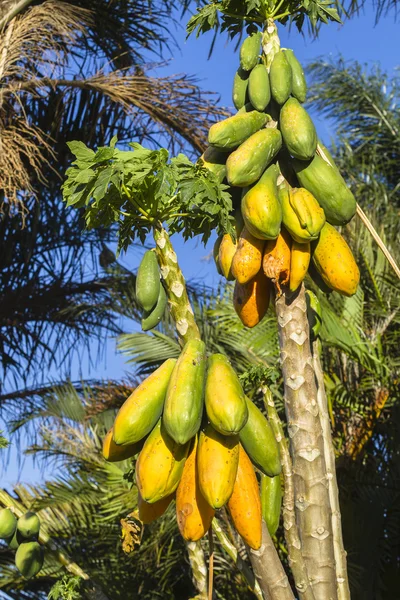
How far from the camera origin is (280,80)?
161 cm

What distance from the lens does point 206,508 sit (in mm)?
1280

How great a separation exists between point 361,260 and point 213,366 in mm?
5257

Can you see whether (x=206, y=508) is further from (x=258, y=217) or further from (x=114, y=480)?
(x=114, y=480)

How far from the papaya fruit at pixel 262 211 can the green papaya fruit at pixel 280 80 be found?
8.1 inches

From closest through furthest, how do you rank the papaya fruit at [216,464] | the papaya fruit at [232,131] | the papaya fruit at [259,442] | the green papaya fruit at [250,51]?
the papaya fruit at [216,464], the papaya fruit at [259,442], the papaya fruit at [232,131], the green papaya fruit at [250,51]

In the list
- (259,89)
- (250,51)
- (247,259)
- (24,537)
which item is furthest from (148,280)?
(24,537)

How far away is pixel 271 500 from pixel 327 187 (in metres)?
0.66

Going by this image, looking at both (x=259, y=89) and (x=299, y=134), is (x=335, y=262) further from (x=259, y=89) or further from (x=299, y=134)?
(x=259, y=89)

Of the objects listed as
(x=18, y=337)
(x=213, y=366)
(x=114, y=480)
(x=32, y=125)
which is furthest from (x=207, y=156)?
(x=18, y=337)

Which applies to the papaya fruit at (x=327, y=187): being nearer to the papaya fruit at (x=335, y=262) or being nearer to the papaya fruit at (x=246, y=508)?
the papaya fruit at (x=335, y=262)

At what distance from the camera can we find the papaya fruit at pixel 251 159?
4.89ft

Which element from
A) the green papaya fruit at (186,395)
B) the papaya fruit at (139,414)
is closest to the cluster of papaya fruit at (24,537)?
the papaya fruit at (139,414)

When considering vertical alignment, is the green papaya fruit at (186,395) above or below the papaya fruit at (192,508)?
above

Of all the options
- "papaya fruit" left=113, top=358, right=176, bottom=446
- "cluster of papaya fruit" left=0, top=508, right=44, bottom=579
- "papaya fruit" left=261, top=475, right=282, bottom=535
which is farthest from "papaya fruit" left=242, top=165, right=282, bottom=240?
"cluster of papaya fruit" left=0, top=508, right=44, bottom=579
